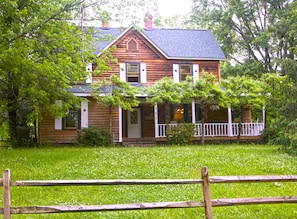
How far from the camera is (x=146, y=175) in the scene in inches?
401

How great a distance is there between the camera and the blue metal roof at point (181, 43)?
79.5 ft

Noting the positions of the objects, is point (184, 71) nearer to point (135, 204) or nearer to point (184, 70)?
point (184, 70)

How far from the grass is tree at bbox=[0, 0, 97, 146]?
3172mm

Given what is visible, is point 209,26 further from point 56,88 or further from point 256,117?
point 56,88

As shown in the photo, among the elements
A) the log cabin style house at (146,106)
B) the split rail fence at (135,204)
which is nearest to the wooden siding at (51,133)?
the log cabin style house at (146,106)

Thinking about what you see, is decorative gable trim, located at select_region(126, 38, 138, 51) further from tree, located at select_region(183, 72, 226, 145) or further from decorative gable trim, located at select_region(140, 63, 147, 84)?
tree, located at select_region(183, 72, 226, 145)

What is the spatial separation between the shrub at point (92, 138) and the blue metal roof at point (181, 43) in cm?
604

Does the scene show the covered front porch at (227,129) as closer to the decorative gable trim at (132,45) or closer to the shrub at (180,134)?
the shrub at (180,134)

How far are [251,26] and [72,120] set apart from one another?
2037cm

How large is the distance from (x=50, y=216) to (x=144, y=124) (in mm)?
17310

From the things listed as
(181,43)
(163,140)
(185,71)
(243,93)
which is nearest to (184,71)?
(185,71)

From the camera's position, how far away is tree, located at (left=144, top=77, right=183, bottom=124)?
19.8 metres

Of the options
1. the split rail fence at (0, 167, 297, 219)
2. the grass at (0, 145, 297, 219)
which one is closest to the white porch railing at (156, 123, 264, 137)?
the grass at (0, 145, 297, 219)

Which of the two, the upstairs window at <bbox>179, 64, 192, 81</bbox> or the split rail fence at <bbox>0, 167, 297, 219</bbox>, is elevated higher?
the upstairs window at <bbox>179, 64, 192, 81</bbox>
